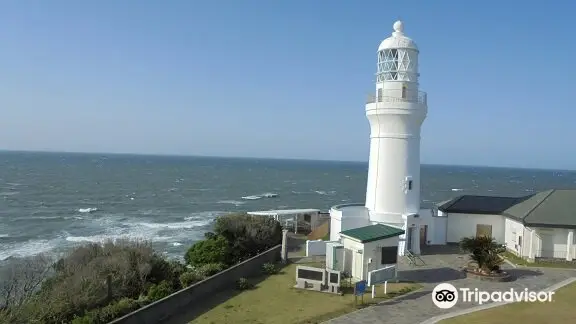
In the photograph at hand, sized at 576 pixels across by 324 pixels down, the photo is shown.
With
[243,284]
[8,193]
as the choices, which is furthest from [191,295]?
[8,193]

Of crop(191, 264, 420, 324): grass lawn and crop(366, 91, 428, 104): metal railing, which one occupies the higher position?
crop(366, 91, 428, 104): metal railing

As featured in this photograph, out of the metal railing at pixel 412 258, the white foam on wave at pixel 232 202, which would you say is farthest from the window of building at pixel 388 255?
the white foam on wave at pixel 232 202

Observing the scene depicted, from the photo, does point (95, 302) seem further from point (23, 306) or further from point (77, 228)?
point (77, 228)

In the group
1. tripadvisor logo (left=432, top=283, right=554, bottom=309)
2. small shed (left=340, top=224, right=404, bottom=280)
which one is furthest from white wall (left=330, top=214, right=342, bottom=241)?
tripadvisor logo (left=432, top=283, right=554, bottom=309)

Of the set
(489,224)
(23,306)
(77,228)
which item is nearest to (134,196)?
(77,228)

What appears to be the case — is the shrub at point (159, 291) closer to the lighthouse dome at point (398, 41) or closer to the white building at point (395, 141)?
the white building at point (395, 141)

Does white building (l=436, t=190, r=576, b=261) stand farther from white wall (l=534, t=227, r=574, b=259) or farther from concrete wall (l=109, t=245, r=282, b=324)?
concrete wall (l=109, t=245, r=282, b=324)

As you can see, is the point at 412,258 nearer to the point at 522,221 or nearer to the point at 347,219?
the point at 347,219
